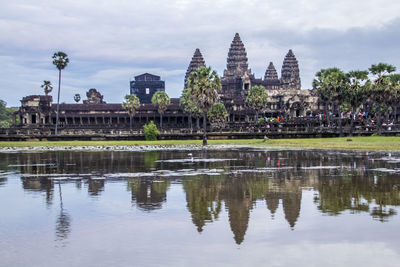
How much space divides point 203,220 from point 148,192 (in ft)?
22.1

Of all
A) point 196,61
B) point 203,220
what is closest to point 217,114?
point 196,61

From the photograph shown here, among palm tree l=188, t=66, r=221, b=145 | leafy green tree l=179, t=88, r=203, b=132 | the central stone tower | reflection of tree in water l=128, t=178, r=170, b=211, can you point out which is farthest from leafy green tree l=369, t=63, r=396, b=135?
the central stone tower

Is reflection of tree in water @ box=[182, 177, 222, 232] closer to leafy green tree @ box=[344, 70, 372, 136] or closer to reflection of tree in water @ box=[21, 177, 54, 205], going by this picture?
reflection of tree in water @ box=[21, 177, 54, 205]

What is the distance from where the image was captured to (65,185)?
88.7ft

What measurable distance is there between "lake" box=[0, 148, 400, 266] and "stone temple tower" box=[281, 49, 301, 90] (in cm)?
15782

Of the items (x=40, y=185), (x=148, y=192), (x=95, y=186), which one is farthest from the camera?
(x=40, y=185)

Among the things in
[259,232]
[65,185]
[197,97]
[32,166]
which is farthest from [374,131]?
[259,232]

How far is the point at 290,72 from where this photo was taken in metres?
190

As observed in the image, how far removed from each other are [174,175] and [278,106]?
13209cm

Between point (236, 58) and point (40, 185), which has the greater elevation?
point (236, 58)

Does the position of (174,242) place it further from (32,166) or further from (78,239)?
(32,166)

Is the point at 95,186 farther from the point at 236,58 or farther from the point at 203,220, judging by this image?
the point at 236,58

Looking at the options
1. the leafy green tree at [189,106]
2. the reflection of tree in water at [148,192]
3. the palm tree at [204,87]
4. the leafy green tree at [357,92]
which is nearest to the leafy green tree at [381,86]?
the leafy green tree at [357,92]

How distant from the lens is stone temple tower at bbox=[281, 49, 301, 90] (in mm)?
185875
